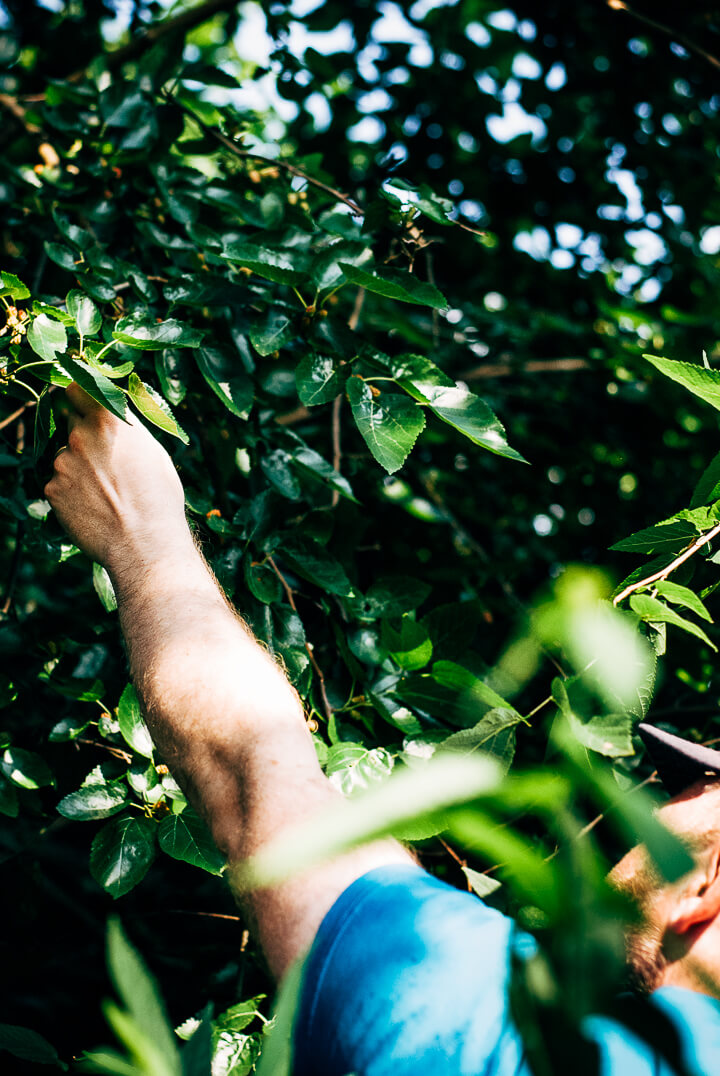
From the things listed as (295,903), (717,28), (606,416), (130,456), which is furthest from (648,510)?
(295,903)

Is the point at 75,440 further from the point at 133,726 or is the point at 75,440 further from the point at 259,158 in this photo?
the point at 259,158

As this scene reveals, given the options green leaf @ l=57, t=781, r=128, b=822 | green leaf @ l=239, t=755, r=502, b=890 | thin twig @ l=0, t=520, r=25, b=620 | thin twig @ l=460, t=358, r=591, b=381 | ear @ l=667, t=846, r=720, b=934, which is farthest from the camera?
thin twig @ l=460, t=358, r=591, b=381

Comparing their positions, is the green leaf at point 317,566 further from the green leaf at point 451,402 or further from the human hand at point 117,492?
the green leaf at point 451,402

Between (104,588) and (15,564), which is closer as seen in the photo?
(104,588)

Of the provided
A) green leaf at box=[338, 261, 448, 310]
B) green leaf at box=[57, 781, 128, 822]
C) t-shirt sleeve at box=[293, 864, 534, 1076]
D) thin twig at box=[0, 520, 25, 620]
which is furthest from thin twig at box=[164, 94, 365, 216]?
t-shirt sleeve at box=[293, 864, 534, 1076]

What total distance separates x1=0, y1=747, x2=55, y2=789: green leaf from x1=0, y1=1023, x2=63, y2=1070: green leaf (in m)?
0.33

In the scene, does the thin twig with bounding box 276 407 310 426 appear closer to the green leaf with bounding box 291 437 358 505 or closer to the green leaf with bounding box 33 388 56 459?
the green leaf with bounding box 291 437 358 505

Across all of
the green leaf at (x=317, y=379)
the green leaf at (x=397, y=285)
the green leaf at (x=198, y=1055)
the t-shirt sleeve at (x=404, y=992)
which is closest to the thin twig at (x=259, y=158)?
the green leaf at (x=397, y=285)

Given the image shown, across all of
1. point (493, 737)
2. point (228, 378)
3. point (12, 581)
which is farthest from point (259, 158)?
point (493, 737)

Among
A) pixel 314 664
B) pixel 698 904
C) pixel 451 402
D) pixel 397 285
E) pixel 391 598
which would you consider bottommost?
pixel 314 664

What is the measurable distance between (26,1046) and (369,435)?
0.95 metres

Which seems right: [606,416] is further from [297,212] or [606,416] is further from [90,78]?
[90,78]

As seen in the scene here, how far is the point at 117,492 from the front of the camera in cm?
107

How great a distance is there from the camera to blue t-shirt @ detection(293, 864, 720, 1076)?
67 cm
